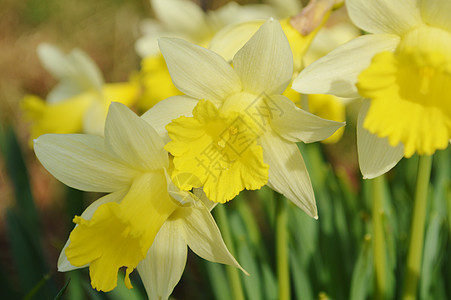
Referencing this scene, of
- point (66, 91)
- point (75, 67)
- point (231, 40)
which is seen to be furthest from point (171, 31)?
point (231, 40)

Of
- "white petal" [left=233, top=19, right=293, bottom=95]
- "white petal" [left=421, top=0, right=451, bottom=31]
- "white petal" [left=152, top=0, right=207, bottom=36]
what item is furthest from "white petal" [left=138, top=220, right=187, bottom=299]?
"white petal" [left=152, top=0, right=207, bottom=36]

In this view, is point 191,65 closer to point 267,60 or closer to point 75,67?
point 267,60

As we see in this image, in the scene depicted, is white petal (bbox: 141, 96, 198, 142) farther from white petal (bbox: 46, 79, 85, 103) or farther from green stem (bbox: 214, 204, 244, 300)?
white petal (bbox: 46, 79, 85, 103)

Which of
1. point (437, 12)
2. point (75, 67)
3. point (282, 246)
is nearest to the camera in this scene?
point (437, 12)

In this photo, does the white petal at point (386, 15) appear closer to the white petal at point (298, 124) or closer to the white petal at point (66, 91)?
the white petal at point (298, 124)

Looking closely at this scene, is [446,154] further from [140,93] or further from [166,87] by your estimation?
[140,93]

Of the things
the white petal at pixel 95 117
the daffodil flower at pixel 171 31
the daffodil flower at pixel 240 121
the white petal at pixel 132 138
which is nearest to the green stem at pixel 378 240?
the daffodil flower at pixel 240 121
